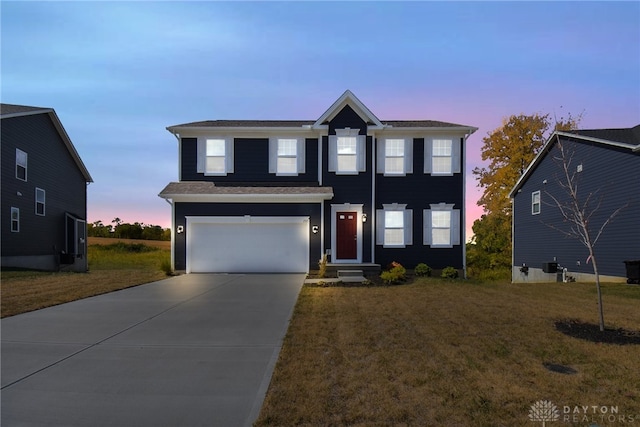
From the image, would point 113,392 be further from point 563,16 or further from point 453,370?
point 563,16

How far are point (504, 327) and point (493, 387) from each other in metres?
3.12

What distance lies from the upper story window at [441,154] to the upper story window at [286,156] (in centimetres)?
533

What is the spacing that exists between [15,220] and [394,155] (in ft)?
59.3

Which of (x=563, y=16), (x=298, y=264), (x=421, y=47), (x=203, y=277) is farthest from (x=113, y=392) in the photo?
(x=563, y=16)

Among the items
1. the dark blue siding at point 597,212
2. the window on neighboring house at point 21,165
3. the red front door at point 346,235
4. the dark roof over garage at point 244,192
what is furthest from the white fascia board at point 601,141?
the window on neighboring house at point 21,165

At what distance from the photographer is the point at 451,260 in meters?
17.0

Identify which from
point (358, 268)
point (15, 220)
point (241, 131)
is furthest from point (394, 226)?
point (15, 220)

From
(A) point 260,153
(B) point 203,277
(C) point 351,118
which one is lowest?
(B) point 203,277

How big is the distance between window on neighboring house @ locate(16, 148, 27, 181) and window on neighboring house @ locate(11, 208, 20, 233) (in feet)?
5.51

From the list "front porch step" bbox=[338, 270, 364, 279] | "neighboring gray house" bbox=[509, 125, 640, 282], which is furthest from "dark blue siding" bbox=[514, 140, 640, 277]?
"front porch step" bbox=[338, 270, 364, 279]

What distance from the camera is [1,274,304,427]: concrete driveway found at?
3719 mm

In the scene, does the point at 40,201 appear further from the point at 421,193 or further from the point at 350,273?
the point at 421,193

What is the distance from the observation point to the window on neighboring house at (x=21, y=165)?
19.2m

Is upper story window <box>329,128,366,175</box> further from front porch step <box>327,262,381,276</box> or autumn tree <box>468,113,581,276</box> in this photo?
autumn tree <box>468,113,581,276</box>
